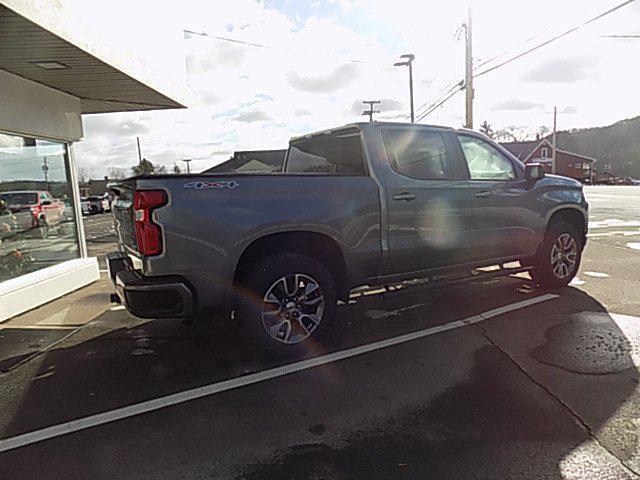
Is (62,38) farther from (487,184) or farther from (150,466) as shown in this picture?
(487,184)

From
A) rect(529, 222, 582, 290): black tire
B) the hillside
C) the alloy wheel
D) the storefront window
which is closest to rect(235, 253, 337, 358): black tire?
the alloy wheel

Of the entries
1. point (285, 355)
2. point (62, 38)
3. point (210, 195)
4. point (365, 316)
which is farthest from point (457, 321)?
point (62, 38)

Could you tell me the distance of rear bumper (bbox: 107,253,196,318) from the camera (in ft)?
11.8

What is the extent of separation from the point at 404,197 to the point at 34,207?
6.10 meters

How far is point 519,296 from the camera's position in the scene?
5.98 m

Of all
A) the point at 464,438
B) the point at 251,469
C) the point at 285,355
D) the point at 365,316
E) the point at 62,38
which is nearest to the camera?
the point at 251,469

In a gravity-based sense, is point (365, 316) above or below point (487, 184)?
below

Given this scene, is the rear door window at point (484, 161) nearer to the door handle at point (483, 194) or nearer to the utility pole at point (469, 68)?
the door handle at point (483, 194)

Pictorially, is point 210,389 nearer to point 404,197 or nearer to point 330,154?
point 404,197

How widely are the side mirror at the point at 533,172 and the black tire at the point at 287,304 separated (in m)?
3.03

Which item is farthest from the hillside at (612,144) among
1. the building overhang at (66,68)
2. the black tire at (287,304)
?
the black tire at (287,304)

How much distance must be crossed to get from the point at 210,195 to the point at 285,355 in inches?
62.5

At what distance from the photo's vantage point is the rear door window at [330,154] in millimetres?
4715

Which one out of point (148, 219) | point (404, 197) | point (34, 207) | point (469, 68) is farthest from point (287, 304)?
point (469, 68)
